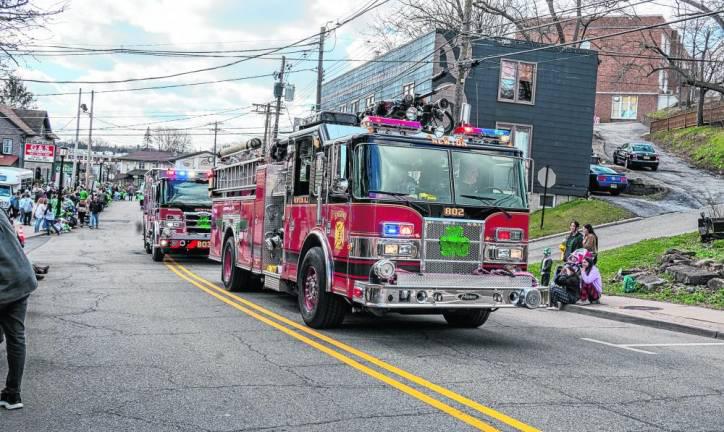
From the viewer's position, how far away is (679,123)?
51.8 meters

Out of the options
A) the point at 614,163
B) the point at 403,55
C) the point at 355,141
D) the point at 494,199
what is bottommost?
the point at 494,199

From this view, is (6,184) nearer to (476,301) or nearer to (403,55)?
(403,55)

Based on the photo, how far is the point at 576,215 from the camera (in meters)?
29.7

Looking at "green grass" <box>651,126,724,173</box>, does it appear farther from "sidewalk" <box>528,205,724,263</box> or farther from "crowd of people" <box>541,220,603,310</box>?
"crowd of people" <box>541,220,603,310</box>

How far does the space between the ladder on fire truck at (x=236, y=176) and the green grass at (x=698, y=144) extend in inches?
1193

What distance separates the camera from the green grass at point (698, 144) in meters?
40.3

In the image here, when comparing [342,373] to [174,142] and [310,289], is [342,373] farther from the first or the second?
[174,142]

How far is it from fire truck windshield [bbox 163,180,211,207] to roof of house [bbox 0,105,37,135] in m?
51.7

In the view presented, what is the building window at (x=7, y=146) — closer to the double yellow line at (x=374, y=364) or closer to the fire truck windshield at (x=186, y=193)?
the fire truck windshield at (x=186, y=193)

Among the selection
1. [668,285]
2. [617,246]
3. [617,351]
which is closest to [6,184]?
[617,246]

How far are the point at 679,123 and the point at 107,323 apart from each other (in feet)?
163

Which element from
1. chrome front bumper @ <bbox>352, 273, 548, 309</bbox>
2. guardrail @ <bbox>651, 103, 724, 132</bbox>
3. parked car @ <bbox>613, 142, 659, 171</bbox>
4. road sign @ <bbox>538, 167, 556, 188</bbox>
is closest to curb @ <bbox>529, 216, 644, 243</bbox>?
road sign @ <bbox>538, 167, 556, 188</bbox>

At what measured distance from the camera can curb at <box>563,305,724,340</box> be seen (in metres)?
12.2

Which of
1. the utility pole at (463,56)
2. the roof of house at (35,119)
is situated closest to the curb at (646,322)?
the utility pole at (463,56)
